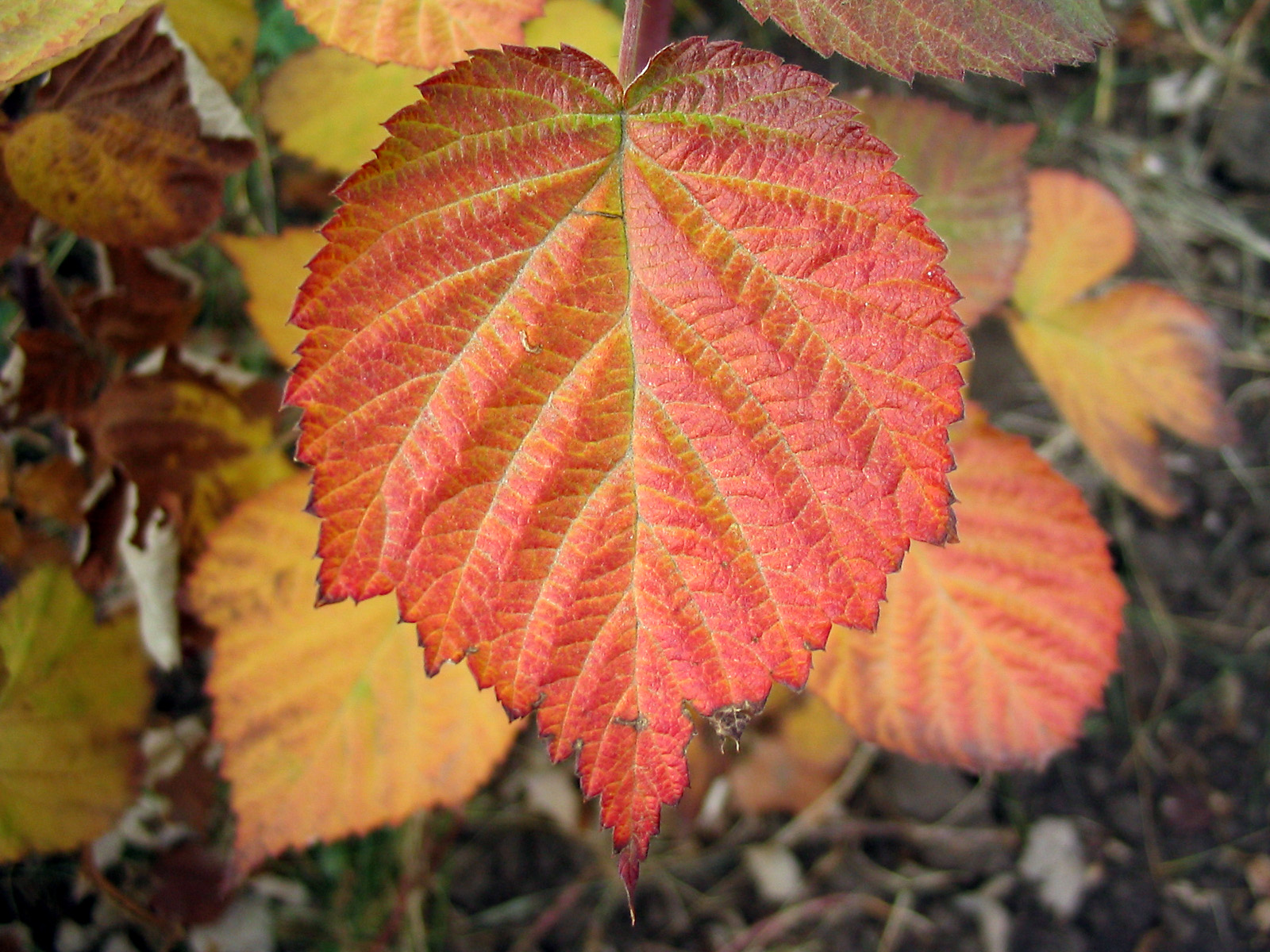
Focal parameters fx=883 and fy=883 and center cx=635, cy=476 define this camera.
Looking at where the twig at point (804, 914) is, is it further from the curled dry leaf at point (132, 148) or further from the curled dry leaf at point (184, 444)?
the curled dry leaf at point (132, 148)

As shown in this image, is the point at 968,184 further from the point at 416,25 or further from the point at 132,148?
the point at 132,148

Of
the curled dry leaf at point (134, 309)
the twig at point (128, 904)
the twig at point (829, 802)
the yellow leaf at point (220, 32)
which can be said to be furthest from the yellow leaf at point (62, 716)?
the twig at point (829, 802)

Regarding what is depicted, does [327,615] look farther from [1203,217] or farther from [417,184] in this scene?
[1203,217]

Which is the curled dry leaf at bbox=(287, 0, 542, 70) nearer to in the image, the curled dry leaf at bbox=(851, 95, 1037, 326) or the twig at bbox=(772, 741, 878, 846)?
the curled dry leaf at bbox=(851, 95, 1037, 326)

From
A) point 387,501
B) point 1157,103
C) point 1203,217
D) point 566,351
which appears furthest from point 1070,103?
point 387,501

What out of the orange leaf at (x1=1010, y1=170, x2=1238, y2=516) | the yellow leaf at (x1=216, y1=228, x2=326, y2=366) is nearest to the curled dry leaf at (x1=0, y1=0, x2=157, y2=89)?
the yellow leaf at (x1=216, y1=228, x2=326, y2=366)
